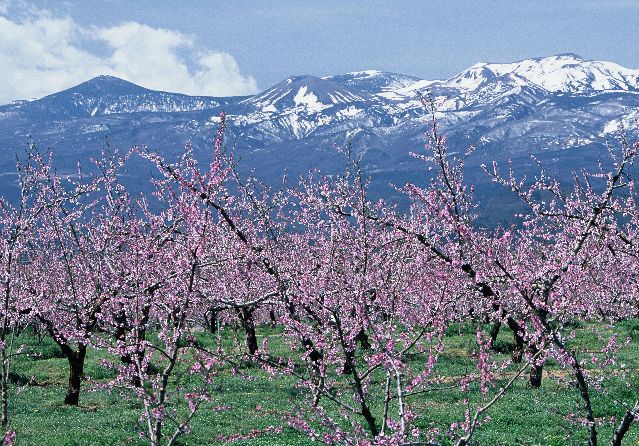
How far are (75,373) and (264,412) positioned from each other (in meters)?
6.46

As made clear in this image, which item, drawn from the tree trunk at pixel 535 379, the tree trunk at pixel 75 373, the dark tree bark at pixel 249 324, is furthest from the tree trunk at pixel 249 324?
the tree trunk at pixel 535 379

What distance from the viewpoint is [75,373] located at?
19688 mm

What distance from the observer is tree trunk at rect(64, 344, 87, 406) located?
19.3 metres

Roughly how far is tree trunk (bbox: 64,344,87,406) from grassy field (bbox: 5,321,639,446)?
41cm

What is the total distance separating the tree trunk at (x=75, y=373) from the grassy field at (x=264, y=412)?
1.33 ft

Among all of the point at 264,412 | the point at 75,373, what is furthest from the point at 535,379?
the point at 75,373

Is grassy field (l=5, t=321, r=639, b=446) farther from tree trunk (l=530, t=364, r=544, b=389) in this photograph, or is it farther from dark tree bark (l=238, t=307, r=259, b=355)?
dark tree bark (l=238, t=307, r=259, b=355)

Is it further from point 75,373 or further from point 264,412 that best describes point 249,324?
point 264,412

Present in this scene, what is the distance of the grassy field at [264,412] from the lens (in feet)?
48.5

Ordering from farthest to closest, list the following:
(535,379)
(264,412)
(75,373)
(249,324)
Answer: (249,324)
(535,379)
(75,373)
(264,412)

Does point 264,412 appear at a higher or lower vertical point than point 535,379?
lower

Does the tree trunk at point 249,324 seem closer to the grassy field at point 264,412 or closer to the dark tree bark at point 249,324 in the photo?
the dark tree bark at point 249,324

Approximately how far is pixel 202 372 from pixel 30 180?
240 inches

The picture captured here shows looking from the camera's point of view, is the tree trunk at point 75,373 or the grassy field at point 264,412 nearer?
the grassy field at point 264,412
